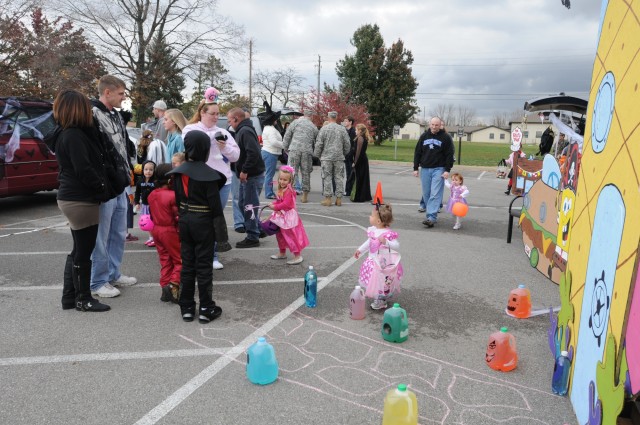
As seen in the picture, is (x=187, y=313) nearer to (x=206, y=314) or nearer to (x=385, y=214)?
(x=206, y=314)

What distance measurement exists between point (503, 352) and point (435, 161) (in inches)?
224

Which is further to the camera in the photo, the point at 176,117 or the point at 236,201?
the point at 236,201

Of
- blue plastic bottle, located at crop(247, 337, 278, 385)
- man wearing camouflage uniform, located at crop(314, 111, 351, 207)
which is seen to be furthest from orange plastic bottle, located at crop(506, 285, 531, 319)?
man wearing camouflage uniform, located at crop(314, 111, 351, 207)

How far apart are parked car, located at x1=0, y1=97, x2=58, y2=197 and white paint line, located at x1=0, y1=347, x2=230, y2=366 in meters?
5.70

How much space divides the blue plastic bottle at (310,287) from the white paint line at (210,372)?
Answer: 0.43ft

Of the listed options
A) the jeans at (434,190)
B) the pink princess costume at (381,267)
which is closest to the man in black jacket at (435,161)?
the jeans at (434,190)

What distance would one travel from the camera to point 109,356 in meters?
3.47

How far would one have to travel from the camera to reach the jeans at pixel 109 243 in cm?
450

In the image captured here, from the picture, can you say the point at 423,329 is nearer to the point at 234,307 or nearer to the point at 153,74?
the point at 234,307

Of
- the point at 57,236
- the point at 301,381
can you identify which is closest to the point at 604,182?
the point at 301,381

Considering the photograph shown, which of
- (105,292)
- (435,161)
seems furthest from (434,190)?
(105,292)

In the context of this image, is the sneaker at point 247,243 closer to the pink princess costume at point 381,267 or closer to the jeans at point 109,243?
the jeans at point 109,243

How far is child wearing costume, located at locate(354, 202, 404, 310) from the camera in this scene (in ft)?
14.4

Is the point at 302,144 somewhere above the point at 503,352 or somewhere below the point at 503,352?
above
